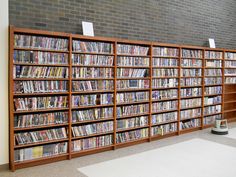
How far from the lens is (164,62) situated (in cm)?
554

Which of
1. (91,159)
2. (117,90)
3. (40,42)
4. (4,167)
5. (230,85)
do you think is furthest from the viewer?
(230,85)

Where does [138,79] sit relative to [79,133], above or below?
above

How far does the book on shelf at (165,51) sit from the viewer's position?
537cm

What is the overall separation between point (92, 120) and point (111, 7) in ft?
7.91

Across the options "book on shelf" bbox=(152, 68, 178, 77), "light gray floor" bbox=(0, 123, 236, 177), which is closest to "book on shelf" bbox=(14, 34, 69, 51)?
"light gray floor" bbox=(0, 123, 236, 177)

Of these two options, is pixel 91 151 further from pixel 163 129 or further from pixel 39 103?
pixel 163 129

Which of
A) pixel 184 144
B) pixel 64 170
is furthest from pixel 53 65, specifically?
pixel 184 144

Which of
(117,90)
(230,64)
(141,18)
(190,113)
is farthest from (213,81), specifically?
(117,90)

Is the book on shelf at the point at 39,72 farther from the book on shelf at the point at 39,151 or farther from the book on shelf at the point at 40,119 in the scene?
the book on shelf at the point at 39,151

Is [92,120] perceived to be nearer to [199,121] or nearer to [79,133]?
[79,133]

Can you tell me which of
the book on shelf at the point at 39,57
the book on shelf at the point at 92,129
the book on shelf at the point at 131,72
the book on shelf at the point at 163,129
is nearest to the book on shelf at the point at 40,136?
the book on shelf at the point at 92,129

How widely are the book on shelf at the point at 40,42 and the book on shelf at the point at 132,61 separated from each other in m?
1.15

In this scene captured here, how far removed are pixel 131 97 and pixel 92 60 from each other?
3.81ft

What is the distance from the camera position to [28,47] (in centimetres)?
379
